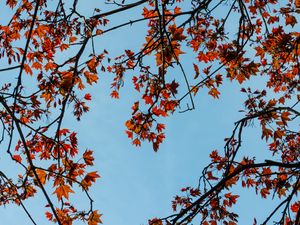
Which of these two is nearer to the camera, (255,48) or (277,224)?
(277,224)

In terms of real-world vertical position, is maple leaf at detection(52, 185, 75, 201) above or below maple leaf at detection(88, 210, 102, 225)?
above

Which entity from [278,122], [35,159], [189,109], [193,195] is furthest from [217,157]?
[35,159]

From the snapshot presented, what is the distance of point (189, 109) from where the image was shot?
4.27 metres

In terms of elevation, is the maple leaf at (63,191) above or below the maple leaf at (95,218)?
above

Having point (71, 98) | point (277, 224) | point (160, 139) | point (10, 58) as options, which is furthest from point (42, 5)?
point (277, 224)

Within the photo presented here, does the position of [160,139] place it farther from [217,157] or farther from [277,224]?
[277,224]

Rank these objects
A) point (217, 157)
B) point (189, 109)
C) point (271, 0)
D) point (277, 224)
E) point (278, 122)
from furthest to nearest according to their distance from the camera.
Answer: point (271, 0) < point (217, 157) < point (278, 122) < point (189, 109) < point (277, 224)

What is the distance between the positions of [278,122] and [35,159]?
2.84 m

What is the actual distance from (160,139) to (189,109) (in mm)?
922

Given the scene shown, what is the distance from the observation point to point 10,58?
202 inches

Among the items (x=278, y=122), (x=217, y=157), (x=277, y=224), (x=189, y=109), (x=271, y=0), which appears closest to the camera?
(x=277, y=224)

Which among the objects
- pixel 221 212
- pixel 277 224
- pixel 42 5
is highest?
pixel 42 5

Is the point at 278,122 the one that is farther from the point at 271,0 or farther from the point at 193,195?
the point at 271,0

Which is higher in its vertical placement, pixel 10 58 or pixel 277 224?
pixel 10 58
